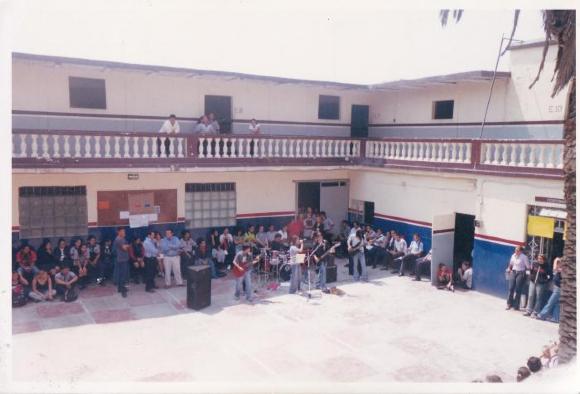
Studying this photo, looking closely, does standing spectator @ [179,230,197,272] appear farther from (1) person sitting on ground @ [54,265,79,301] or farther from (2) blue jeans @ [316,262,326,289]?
(2) blue jeans @ [316,262,326,289]

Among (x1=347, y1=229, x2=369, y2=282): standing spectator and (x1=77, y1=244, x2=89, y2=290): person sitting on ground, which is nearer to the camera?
(x1=77, y1=244, x2=89, y2=290): person sitting on ground

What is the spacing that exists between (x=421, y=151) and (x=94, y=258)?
9473 millimetres

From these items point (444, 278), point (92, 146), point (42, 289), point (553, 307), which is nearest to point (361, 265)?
point (444, 278)

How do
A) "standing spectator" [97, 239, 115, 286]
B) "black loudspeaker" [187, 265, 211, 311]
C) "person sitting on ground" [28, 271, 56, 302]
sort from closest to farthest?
1. "black loudspeaker" [187, 265, 211, 311]
2. "person sitting on ground" [28, 271, 56, 302]
3. "standing spectator" [97, 239, 115, 286]

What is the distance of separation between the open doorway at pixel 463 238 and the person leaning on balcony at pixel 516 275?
8.39ft

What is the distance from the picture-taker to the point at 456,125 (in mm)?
16953

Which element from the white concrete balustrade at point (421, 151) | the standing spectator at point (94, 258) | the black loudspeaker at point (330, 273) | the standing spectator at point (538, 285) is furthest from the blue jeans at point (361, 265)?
the standing spectator at point (94, 258)

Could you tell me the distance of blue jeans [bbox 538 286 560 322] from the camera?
38.0 feet

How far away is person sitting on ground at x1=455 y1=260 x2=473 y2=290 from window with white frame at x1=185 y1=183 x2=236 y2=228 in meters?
7.08

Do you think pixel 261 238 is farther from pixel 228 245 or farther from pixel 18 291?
pixel 18 291

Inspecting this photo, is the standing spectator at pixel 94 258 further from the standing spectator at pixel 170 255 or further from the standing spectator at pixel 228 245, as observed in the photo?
the standing spectator at pixel 228 245

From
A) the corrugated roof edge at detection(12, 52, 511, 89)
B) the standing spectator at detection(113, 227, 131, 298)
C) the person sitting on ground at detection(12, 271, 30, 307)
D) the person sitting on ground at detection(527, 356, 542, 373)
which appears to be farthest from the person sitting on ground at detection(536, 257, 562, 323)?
the person sitting on ground at detection(12, 271, 30, 307)

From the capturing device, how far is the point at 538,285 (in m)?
12.0

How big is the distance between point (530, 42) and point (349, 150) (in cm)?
612
